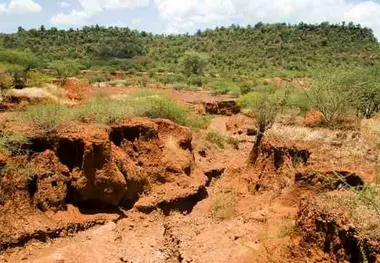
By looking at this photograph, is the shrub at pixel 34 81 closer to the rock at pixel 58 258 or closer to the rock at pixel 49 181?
the rock at pixel 49 181

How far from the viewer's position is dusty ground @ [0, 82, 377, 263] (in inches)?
440

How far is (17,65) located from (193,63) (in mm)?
32298

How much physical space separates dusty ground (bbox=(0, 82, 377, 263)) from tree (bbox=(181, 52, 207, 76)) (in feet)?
138

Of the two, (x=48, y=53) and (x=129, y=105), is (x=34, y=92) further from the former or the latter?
(x=48, y=53)

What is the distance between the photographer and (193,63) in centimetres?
5944

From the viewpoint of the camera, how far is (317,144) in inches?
568

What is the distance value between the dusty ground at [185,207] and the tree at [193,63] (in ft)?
138

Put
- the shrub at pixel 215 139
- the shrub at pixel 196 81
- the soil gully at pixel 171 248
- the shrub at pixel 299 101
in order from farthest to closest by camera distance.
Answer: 1. the shrub at pixel 196 81
2. the shrub at pixel 299 101
3. the shrub at pixel 215 139
4. the soil gully at pixel 171 248

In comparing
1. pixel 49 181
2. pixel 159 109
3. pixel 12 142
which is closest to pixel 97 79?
pixel 159 109

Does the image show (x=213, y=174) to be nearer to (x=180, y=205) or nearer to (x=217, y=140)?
(x=180, y=205)

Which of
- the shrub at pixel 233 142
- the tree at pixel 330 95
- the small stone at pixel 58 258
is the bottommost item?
the small stone at pixel 58 258

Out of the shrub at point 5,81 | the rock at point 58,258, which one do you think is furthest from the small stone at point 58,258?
the shrub at point 5,81

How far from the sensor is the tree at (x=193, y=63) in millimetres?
59156

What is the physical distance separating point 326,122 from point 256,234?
6734 millimetres
